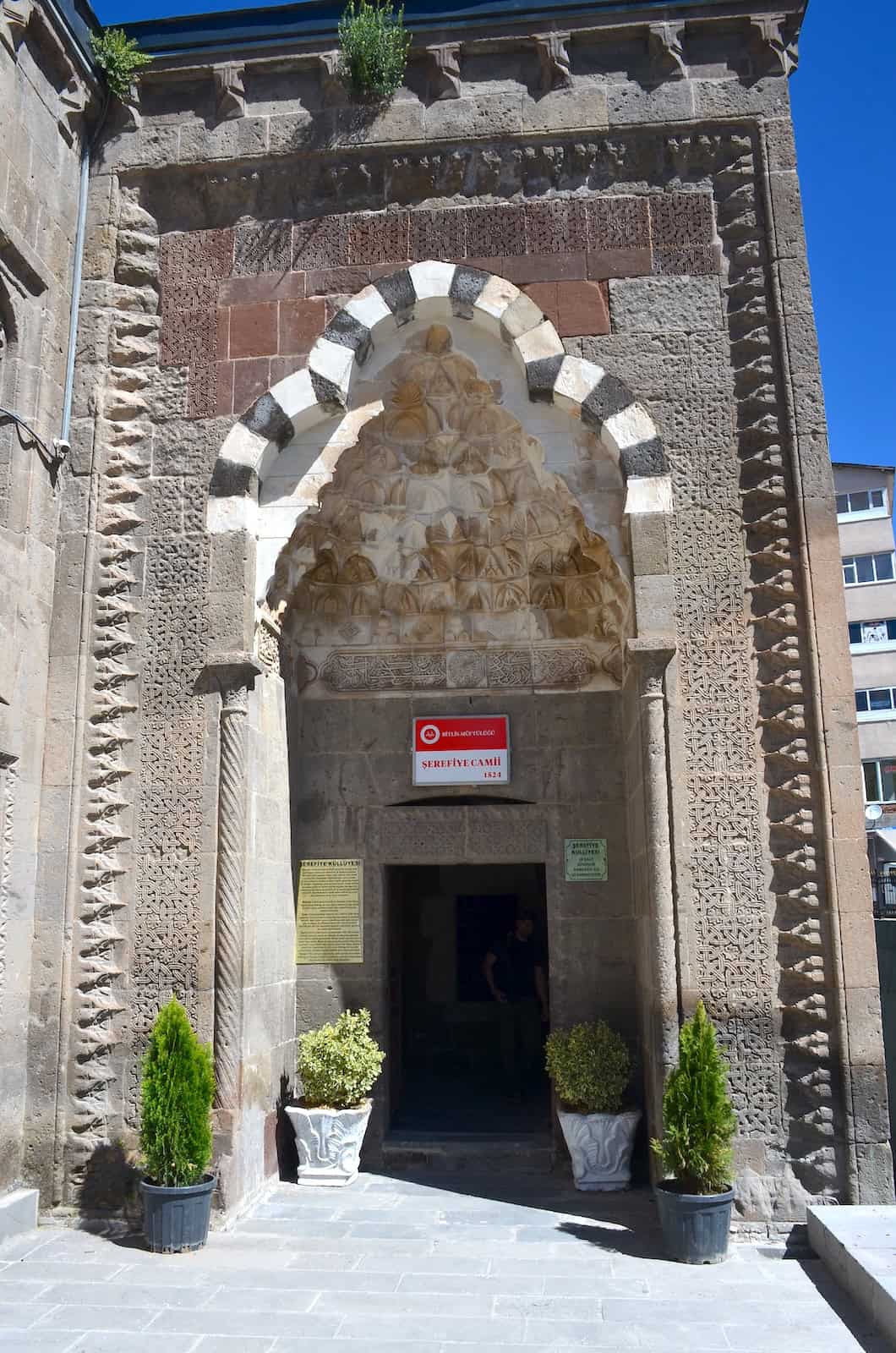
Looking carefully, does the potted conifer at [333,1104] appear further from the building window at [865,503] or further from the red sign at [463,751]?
the building window at [865,503]

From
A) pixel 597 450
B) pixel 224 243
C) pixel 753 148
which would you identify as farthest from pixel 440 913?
pixel 753 148

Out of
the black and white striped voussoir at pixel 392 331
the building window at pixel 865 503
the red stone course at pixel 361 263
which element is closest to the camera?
the black and white striped voussoir at pixel 392 331

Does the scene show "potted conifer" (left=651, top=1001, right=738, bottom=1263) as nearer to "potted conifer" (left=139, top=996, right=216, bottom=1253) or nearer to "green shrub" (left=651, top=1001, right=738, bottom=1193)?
"green shrub" (left=651, top=1001, right=738, bottom=1193)

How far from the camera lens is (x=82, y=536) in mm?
6906

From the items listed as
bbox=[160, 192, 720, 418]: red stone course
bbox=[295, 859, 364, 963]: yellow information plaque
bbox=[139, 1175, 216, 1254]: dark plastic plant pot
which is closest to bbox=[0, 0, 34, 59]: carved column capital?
bbox=[160, 192, 720, 418]: red stone course

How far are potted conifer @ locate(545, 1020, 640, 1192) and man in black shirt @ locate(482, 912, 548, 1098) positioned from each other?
7.04ft

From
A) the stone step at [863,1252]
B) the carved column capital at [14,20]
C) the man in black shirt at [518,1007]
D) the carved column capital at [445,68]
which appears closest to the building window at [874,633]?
the man in black shirt at [518,1007]

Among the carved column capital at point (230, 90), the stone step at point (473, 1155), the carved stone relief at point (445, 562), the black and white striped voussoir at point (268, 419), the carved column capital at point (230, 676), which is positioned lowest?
the stone step at point (473, 1155)

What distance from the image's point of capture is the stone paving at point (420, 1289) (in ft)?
14.7

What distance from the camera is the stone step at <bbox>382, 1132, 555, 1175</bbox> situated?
721 centimetres

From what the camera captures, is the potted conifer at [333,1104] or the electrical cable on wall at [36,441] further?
the potted conifer at [333,1104]

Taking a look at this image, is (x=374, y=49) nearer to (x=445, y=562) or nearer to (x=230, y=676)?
(x=445, y=562)

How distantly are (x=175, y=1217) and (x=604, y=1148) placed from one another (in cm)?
259

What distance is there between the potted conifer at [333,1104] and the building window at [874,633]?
2558 cm
